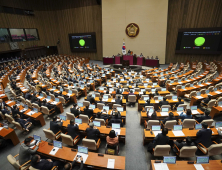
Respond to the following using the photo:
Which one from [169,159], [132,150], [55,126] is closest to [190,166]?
[169,159]

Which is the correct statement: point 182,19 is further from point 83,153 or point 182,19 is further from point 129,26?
point 83,153

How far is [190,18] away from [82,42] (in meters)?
16.9

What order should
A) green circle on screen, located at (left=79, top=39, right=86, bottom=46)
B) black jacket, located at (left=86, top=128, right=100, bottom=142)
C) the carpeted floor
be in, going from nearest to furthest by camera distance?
the carpeted floor
black jacket, located at (left=86, top=128, right=100, bottom=142)
green circle on screen, located at (left=79, top=39, right=86, bottom=46)

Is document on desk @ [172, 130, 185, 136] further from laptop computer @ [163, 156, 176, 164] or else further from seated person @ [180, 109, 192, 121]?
laptop computer @ [163, 156, 176, 164]

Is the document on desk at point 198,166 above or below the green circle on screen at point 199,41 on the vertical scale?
below

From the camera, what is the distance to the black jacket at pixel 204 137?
4262 millimetres

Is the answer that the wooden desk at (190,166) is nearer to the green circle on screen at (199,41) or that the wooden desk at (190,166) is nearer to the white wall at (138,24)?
the white wall at (138,24)

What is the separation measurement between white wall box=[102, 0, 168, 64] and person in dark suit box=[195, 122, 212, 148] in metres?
16.0

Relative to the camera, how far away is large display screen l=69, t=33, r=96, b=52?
22.3 metres

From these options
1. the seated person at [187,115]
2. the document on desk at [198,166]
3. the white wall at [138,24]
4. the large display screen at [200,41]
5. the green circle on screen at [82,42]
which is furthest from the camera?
the green circle on screen at [82,42]

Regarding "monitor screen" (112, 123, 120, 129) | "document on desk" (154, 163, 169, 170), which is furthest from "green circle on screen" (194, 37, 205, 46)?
"document on desk" (154, 163, 169, 170)

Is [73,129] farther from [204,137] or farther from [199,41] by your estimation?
[199,41]

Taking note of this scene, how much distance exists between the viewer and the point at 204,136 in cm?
430

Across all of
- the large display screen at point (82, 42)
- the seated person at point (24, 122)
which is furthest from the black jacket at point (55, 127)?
the large display screen at point (82, 42)
